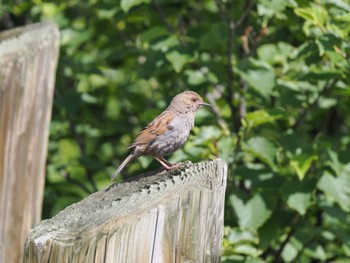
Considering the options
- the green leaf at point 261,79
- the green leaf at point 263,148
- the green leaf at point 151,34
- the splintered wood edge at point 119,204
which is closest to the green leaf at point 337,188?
the green leaf at point 263,148

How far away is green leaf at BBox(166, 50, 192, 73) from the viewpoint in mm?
4711

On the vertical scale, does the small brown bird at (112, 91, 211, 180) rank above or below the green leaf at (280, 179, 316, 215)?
above

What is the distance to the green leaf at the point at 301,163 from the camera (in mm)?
4312

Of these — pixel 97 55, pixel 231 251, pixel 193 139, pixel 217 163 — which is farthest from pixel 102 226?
pixel 97 55

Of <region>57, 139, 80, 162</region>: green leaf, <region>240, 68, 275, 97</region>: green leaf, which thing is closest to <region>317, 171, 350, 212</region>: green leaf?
<region>240, 68, 275, 97</region>: green leaf

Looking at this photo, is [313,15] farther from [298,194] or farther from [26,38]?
[26,38]

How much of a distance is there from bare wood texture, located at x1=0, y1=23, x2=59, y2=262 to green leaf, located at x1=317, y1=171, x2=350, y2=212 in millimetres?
1699

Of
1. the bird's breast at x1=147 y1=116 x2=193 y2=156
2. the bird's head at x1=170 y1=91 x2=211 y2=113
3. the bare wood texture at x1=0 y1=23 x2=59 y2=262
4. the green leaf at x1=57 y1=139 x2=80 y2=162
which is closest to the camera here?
the bare wood texture at x1=0 y1=23 x2=59 y2=262

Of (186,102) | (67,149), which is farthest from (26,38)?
(67,149)

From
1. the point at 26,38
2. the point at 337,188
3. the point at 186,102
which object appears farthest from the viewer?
the point at 337,188

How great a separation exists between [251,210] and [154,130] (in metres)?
0.84

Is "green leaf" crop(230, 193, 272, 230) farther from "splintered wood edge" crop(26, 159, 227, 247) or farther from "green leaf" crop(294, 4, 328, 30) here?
"splintered wood edge" crop(26, 159, 227, 247)

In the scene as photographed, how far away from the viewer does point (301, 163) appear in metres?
4.36

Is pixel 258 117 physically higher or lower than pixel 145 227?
higher
